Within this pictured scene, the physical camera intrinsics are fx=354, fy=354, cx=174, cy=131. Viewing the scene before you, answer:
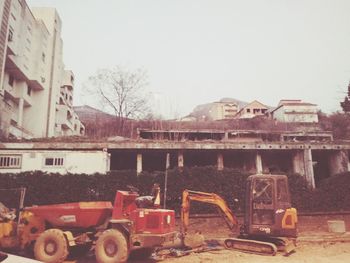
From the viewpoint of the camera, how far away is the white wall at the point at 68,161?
2228 centimetres

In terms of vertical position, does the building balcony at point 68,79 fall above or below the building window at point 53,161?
above

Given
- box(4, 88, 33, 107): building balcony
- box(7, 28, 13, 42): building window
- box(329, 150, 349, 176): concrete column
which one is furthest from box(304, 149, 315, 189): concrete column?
box(4, 88, 33, 107): building balcony

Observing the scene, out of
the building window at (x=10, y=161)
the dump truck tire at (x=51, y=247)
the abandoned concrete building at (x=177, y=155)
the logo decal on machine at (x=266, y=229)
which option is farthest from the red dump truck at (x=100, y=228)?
the building window at (x=10, y=161)

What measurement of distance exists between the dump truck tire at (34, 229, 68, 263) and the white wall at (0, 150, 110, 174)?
11.6 m

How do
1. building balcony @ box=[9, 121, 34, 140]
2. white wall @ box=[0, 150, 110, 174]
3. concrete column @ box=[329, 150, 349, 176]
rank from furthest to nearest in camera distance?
building balcony @ box=[9, 121, 34, 140] < concrete column @ box=[329, 150, 349, 176] < white wall @ box=[0, 150, 110, 174]

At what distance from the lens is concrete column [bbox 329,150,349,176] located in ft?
88.4

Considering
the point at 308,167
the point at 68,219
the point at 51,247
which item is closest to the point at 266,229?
the point at 68,219

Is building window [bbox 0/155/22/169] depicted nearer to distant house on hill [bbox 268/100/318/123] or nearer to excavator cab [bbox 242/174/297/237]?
excavator cab [bbox 242/174/297/237]

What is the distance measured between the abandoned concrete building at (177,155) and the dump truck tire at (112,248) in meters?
12.4

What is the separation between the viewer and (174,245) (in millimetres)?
12641

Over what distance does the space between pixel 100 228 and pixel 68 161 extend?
1199cm

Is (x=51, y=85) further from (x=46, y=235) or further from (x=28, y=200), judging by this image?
(x=46, y=235)

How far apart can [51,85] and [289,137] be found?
29.8 metres

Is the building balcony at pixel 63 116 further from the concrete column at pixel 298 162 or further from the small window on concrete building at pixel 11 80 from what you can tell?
the concrete column at pixel 298 162
